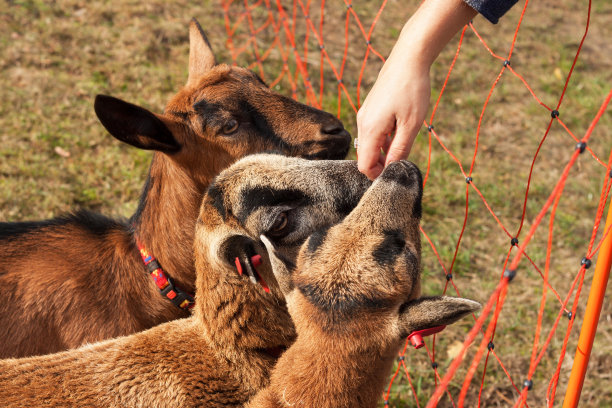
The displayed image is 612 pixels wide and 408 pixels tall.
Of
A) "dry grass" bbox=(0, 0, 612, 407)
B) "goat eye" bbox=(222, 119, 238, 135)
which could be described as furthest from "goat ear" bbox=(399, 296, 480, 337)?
"dry grass" bbox=(0, 0, 612, 407)

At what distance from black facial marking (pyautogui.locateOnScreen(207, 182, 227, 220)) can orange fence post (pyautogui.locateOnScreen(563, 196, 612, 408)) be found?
177 centimetres

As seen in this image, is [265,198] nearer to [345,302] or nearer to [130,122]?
[345,302]

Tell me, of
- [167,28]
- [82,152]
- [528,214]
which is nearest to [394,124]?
[528,214]

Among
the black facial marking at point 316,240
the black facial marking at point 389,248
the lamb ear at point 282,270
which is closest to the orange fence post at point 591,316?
the black facial marking at point 389,248

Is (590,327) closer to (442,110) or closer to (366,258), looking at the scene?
(366,258)

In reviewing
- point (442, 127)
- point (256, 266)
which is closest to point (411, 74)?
point (256, 266)

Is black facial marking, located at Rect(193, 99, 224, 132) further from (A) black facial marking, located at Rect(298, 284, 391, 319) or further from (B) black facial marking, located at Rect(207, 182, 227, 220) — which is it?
(A) black facial marking, located at Rect(298, 284, 391, 319)

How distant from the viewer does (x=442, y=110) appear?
22.8 feet

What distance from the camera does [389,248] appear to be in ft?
8.34

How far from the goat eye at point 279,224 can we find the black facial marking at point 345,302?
2.11 feet

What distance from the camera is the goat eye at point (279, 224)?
9.98 ft

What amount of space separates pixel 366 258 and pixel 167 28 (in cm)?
621

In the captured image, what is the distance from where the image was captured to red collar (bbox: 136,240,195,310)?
145 inches

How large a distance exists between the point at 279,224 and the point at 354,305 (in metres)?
0.77
